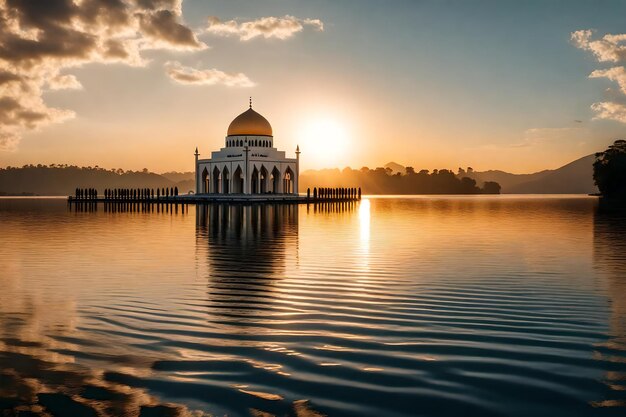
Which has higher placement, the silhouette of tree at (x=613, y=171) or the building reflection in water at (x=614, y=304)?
the silhouette of tree at (x=613, y=171)

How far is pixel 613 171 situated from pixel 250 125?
196 ft

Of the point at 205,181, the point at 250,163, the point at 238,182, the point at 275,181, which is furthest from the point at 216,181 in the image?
the point at 250,163

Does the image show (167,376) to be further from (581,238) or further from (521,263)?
(581,238)

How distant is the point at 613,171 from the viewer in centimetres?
9844

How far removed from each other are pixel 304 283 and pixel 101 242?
15516 millimetres

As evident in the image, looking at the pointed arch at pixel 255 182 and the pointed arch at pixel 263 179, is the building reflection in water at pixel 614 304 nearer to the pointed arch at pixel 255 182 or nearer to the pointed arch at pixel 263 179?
the pointed arch at pixel 255 182

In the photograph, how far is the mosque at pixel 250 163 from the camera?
8719 centimetres

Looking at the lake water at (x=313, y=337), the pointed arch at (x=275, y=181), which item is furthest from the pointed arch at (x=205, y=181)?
the lake water at (x=313, y=337)

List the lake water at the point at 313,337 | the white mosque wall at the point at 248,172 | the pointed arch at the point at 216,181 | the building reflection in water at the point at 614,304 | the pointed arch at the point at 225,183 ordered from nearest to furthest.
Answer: the lake water at the point at 313,337
the building reflection in water at the point at 614,304
the white mosque wall at the point at 248,172
the pointed arch at the point at 225,183
the pointed arch at the point at 216,181

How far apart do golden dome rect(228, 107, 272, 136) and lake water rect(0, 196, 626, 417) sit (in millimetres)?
70353

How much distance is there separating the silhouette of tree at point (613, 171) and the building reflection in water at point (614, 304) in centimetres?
7596

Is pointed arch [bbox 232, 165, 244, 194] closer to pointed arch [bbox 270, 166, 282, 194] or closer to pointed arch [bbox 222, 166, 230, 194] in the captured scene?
pointed arch [bbox 222, 166, 230, 194]

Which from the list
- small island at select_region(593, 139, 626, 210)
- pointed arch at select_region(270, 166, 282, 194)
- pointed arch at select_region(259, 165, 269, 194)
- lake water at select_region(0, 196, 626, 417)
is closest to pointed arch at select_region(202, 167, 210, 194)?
pointed arch at select_region(259, 165, 269, 194)

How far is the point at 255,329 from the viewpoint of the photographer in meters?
9.95
